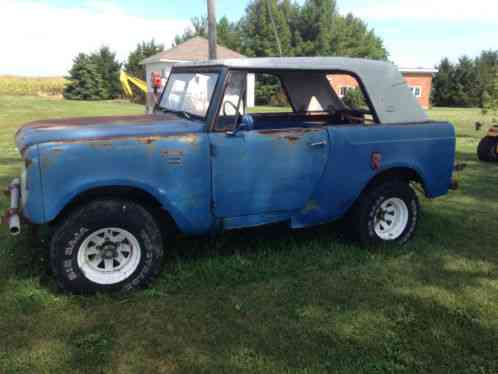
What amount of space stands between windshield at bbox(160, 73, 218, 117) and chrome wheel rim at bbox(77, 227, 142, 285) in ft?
4.20

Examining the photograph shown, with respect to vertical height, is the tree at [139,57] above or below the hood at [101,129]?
above

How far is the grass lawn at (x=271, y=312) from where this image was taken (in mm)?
3064

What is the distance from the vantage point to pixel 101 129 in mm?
3746

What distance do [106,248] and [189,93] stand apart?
5.59 ft

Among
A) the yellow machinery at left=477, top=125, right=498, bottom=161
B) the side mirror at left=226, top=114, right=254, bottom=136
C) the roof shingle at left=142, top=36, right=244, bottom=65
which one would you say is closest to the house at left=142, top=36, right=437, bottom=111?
the roof shingle at left=142, top=36, right=244, bottom=65

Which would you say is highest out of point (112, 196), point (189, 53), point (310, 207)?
point (189, 53)

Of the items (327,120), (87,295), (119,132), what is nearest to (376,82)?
(327,120)

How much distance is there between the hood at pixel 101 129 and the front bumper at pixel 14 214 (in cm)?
39

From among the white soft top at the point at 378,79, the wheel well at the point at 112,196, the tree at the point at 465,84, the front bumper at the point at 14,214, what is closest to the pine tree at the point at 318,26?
the tree at the point at 465,84

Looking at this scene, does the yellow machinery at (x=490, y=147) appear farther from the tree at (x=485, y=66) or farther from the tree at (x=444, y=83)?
the tree at (x=444, y=83)

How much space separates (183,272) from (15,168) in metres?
6.00

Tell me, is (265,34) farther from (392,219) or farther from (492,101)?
(392,219)

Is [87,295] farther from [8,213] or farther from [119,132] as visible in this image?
[119,132]

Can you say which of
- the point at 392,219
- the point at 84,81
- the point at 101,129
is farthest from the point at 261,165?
the point at 84,81
